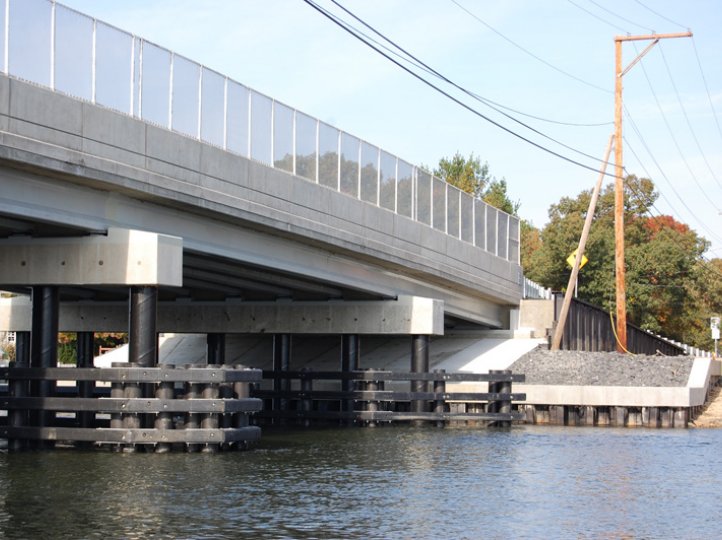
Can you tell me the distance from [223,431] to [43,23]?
877 cm

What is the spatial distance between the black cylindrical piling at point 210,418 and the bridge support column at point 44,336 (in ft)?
10.1

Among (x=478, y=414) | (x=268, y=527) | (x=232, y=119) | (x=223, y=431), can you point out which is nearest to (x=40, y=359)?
(x=223, y=431)

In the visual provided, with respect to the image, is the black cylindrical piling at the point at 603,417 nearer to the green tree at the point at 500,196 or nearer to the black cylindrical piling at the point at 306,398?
the black cylindrical piling at the point at 306,398

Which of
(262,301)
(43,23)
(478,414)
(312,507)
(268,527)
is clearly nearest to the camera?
(268,527)

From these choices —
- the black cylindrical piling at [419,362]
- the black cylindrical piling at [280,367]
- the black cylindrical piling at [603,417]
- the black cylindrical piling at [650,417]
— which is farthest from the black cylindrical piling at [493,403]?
the black cylindrical piling at [280,367]

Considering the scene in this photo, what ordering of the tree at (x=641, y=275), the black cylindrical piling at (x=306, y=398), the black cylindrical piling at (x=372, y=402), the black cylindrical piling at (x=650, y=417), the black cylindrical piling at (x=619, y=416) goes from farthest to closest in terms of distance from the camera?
1. the tree at (x=641, y=275)
2. the black cylindrical piling at (x=306, y=398)
3. the black cylindrical piling at (x=372, y=402)
4. the black cylindrical piling at (x=619, y=416)
5. the black cylindrical piling at (x=650, y=417)

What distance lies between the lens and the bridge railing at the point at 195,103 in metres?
24.9

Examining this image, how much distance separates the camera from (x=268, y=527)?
16.6 meters

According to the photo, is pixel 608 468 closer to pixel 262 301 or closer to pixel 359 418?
pixel 359 418

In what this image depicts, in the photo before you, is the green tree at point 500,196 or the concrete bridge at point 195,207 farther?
the green tree at point 500,196

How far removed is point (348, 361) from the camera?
39.7 metres

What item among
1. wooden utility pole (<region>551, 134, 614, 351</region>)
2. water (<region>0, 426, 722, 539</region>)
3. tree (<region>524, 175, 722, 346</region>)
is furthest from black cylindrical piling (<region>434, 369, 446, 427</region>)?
tree (<region>524, 175, 722, 346</region>)

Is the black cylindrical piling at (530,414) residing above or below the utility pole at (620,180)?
below

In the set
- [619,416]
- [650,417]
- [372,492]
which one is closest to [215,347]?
[619,416]
